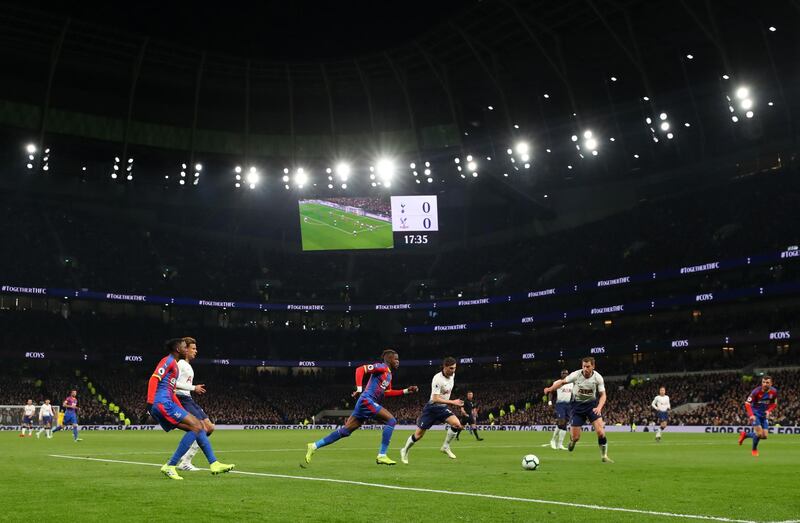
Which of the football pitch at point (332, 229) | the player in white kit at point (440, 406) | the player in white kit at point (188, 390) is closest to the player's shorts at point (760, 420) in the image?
the player in white kit at point (440, 406)

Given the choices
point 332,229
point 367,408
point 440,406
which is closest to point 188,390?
point 367,408

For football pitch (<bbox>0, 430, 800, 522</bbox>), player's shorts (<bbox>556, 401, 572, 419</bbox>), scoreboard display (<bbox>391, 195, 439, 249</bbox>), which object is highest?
scoreboard display (<bbox>391, 195, 439, 249</bbox>)

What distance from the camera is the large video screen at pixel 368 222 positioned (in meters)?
75.1

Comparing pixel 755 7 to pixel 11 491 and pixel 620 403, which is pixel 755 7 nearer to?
pixel 620 403

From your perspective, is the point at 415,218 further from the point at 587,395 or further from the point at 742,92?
the point at 587,395

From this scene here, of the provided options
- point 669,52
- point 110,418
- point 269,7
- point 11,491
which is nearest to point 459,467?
point 11,491

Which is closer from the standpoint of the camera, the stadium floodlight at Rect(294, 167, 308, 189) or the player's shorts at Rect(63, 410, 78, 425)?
the player's shorts at Rect(63, 410, 78, 425)

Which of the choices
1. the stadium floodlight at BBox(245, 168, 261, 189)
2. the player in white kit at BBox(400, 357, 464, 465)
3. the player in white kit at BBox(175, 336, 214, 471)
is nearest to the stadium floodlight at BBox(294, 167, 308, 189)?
the stadium floodlight at BBox(245, 168, 261, 189)

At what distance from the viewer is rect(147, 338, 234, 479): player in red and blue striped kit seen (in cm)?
1533

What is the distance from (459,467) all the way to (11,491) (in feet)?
30.7

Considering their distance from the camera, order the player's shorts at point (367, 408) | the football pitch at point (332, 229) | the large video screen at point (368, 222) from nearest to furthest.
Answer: the player's shorts at point (367, 408) → the large video screen at point (368, 222) → the football pitch at point (332, 229)

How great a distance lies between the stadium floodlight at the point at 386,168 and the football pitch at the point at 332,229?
539 cm

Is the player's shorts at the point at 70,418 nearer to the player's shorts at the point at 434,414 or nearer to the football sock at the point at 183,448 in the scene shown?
the player's shorts at the point at 434,414

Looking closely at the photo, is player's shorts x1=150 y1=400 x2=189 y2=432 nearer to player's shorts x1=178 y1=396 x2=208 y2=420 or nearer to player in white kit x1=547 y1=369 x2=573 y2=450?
player's shorts x1=178 y1=396 x2=208 y2=420
